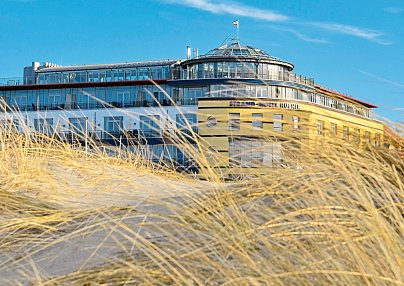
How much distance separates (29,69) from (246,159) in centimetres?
6361

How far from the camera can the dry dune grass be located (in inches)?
78.6

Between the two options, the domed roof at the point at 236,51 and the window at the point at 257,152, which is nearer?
the window at the point at 257,152

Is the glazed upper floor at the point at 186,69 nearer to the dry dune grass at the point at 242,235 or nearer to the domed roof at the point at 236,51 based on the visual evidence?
the domed roof at the point at 236,51

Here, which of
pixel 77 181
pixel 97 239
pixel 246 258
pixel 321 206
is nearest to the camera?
pixel 246 258

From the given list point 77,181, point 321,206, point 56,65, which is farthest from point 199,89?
point 321,206

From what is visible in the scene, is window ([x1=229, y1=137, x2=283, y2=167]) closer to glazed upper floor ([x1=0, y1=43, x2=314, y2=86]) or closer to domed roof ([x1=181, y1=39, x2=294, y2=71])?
glazed upper floor ([x1=0, y1=43, x2=314, y2=86])

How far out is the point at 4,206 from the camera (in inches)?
155

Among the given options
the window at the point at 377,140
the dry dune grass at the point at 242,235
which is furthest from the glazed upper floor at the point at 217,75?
the dry dune grass at the point at 242,235

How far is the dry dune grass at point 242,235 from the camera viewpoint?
6.55 ft

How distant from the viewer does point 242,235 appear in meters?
2.26

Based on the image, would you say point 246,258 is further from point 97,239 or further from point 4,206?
point 4,206

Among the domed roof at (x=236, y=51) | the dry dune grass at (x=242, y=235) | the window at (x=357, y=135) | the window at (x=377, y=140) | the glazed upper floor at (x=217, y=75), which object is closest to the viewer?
the dry dune grass at (x=242, y=235)

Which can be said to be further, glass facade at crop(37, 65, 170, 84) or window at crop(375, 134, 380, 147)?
glass facade at crop(37, 65, 170, 84)

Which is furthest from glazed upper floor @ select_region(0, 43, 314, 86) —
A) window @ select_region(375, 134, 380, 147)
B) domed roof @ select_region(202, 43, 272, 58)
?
window @ select_region(375, 134, 380, 147)
